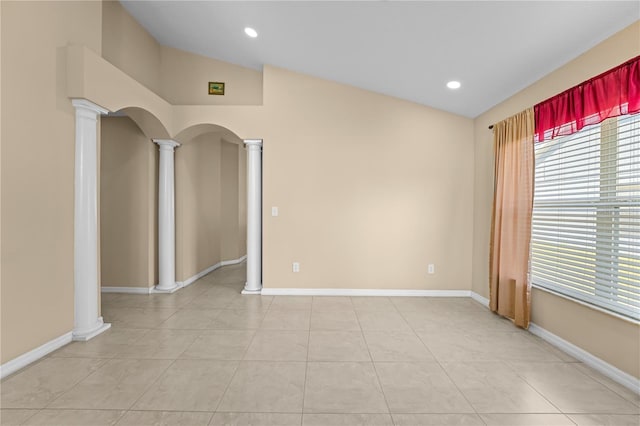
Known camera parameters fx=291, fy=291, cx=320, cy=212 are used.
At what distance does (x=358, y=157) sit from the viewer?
418cm

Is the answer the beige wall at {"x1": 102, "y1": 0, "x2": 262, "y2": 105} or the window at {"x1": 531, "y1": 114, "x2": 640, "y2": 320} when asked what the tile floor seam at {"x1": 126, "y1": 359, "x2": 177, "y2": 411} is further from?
the beige wall at {"x1": 102, "y1": 0, "x2": 262, "y2": 105}

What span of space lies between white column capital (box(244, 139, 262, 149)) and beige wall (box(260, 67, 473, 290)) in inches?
4.2

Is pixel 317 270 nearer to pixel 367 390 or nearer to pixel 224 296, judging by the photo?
pixel 224 296

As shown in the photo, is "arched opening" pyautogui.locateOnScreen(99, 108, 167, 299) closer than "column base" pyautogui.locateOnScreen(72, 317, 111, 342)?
No

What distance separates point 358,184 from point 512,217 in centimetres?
190

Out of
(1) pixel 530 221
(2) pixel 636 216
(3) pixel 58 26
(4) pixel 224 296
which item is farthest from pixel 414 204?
(3) pixel 58 26

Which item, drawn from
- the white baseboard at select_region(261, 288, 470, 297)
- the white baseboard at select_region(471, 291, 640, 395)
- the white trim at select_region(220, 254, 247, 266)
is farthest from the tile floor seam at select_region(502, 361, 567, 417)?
the white trim at select_region(220, 254, 247, 266)

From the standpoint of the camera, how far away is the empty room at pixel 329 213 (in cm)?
203

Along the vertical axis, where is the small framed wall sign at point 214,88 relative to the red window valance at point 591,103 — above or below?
above

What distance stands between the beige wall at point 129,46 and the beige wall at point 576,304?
4713mm

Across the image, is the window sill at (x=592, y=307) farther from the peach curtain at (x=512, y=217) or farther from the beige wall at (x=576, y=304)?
the peach curtain at (x=512, y=217)

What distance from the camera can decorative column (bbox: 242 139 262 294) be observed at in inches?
165

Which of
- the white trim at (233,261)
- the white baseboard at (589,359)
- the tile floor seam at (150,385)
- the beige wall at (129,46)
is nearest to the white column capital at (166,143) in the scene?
the beige wall at (129,46)

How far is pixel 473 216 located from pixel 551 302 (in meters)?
1.62
